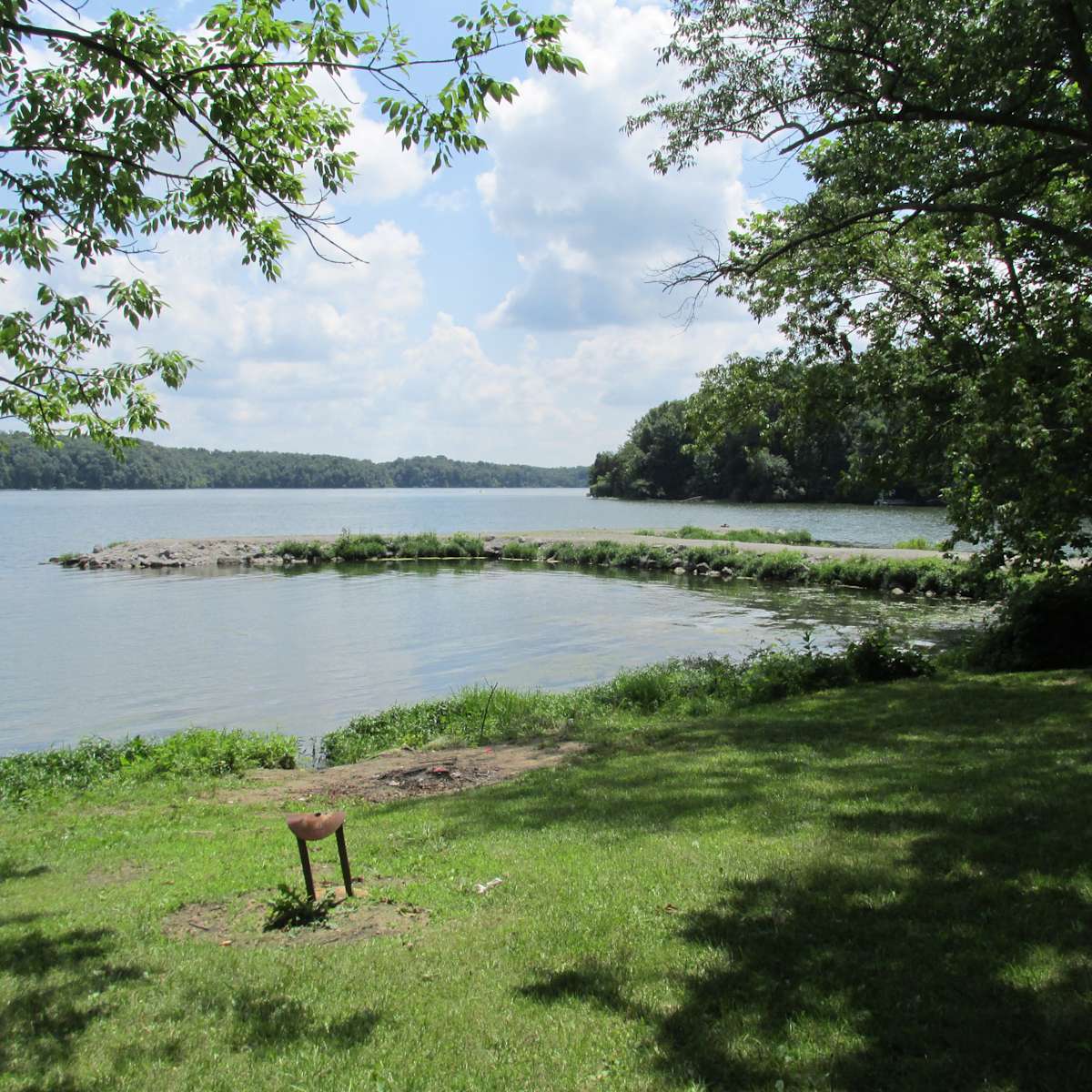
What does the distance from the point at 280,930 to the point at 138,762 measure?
7.65 m

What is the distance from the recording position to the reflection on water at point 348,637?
18.2 metres

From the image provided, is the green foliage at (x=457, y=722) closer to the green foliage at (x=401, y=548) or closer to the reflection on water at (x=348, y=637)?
the reflection on water at (x=348, y=637)

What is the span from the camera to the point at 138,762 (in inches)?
478

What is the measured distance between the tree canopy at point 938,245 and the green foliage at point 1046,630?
24.4 inches

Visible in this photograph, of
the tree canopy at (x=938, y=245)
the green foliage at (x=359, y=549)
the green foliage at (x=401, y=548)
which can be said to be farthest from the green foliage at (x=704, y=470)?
the tree canopy at (x=938, y=245)

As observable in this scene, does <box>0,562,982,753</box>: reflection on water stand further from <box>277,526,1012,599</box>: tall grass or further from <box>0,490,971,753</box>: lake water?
<box>277,526,1012,599</box>: tall grass

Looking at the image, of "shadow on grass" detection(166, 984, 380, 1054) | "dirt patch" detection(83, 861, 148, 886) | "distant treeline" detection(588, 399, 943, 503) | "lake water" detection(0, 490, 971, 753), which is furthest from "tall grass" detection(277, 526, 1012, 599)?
"distant treeline" detection(588, 399, 943, 503)

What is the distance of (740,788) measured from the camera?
8109 mm

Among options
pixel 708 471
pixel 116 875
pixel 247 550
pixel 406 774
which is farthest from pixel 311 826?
pixel 708 471

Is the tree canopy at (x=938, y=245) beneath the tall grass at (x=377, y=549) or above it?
above

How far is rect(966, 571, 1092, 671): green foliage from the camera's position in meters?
13.8

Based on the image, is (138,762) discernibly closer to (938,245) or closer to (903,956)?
(903,956)

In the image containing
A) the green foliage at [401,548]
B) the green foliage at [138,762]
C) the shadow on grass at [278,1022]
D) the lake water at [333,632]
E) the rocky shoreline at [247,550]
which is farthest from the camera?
the green foliage at [401,548]

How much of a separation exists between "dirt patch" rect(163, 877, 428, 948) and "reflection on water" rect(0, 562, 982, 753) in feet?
32.7
